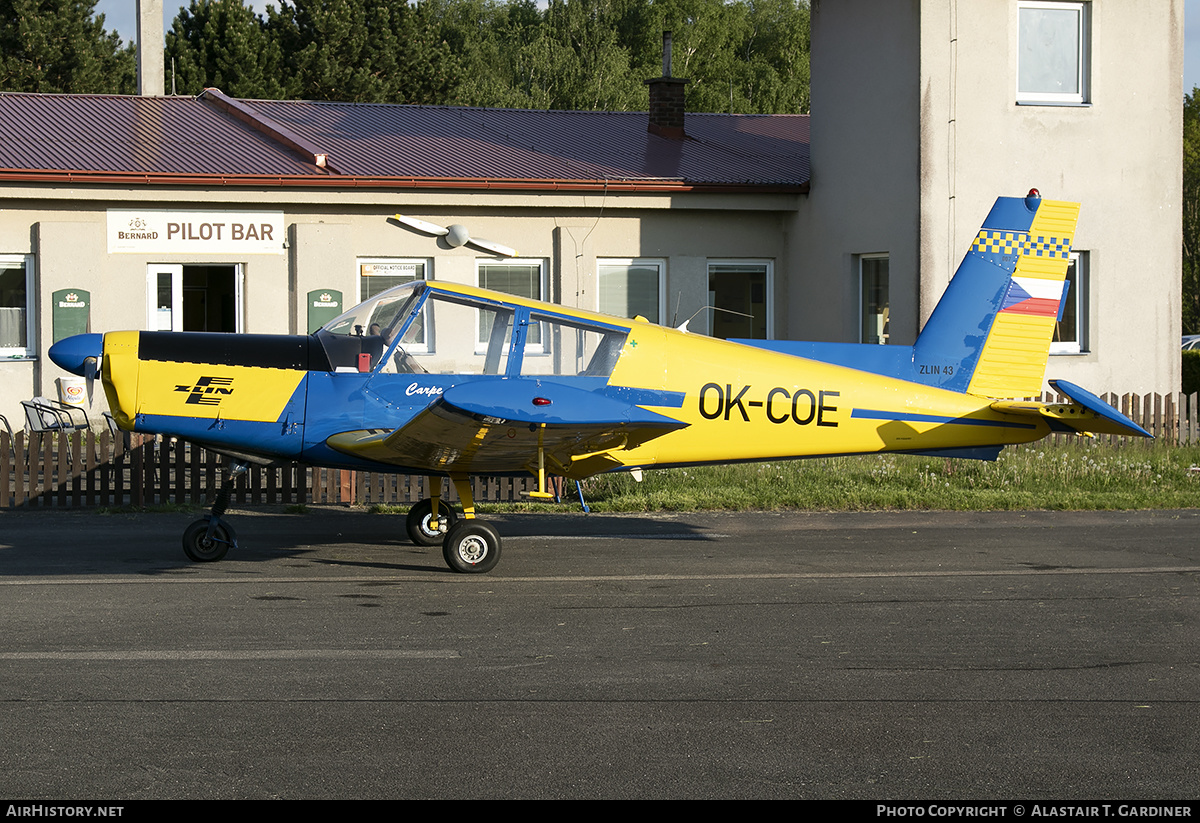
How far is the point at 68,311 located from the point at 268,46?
912 inches

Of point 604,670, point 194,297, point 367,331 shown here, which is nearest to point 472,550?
point 367,331

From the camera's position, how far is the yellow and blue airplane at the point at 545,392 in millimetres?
8617

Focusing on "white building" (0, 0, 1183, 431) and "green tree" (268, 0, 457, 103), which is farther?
"green tree" (268, 0, 457, 103)

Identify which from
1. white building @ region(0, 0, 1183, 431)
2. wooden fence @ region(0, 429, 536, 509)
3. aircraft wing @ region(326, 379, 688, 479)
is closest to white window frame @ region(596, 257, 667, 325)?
white building @ region(0, 0, 1183, 431)

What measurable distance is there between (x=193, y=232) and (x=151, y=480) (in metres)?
6.04

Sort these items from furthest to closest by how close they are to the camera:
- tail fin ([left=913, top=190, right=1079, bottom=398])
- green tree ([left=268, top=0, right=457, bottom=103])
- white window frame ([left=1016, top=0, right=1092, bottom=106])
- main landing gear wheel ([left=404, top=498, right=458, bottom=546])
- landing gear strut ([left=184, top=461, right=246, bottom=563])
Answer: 1. green tree ([left=268, top=0, right=457, bottom=103])
2. white window frame ([left=1016, top=0, right=1092, bottom=106])
3. main landing gear wheel ([left=404, top=498, right=458, bottom=546])
4. tail fin ([left=913, top=190, right=1079, bottom=398])
5. landing gear strut ([left=184, top=461, right=246, bottom=563])

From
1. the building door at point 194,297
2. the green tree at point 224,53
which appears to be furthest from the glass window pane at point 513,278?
the green tree at point 224,53

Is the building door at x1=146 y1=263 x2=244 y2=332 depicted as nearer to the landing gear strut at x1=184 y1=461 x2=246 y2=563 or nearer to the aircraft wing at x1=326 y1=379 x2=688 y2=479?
the landing gear strut at x1=184 y1=461 x2=246 y2=563

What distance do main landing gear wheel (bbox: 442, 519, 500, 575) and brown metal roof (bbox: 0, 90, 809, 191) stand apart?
9.85 meters

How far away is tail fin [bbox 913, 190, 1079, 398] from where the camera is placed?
9875 mm

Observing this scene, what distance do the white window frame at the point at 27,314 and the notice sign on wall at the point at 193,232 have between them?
1.11m

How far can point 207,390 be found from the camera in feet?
28.6

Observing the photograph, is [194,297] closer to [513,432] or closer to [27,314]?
[27,314]
